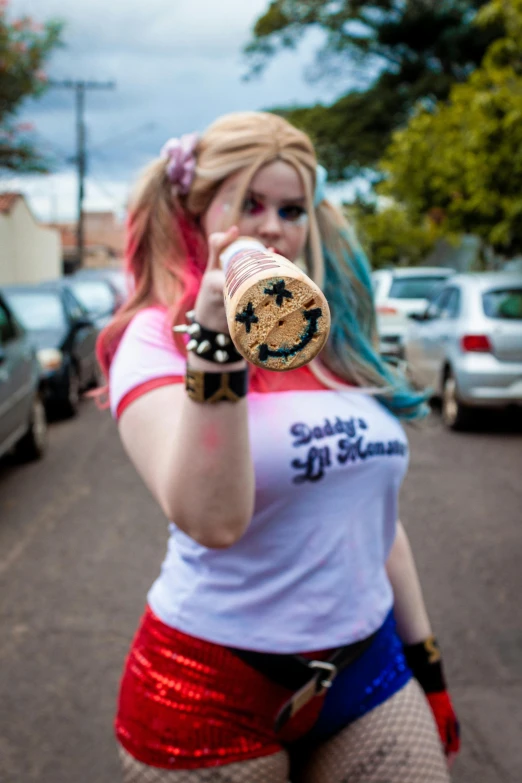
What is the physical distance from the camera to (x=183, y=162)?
1.76m

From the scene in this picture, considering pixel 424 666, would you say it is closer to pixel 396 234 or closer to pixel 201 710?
pixel 201 710

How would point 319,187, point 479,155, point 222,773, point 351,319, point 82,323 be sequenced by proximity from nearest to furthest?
point 222,773 → point 319,187 → point 351,319 → point 82,323 → point 479,155

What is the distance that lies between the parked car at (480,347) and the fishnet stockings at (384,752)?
276 inches

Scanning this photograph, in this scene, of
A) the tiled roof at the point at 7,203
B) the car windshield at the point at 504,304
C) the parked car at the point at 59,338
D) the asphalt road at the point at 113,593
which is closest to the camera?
the asphalt road at the point at 113,593

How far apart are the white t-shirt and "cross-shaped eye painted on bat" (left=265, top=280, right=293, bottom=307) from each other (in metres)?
0.78

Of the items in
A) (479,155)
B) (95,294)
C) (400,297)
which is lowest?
(95,294)

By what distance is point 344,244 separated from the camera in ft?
6.41

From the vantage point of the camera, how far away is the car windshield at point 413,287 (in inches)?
589

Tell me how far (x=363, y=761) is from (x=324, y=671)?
0.19 meters

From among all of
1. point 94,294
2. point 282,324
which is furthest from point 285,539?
point 94,294

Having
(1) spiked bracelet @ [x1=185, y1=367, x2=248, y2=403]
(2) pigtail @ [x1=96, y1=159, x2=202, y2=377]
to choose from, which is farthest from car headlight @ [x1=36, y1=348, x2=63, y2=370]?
(1) spiked bracelet @ [x1=185, y1=367, x2=248, y2=403]

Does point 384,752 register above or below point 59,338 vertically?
above

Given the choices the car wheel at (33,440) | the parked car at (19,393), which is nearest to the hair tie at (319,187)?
the parked car at (19,393)

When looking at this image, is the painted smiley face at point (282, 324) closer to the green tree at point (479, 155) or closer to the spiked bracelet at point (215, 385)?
the spiked bracelet at point (215, 385)
